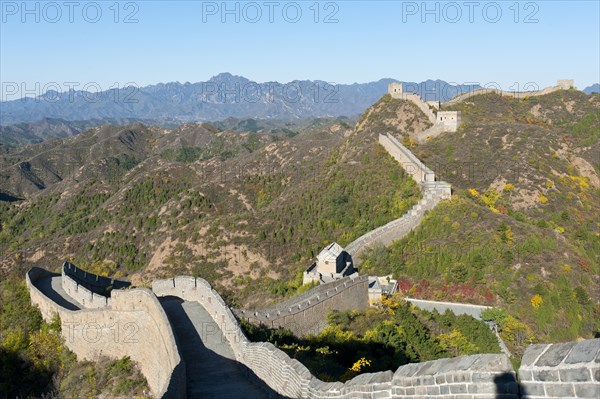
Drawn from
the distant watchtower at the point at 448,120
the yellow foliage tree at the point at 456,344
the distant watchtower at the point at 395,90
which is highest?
the distant watchtower at the point at 395,90

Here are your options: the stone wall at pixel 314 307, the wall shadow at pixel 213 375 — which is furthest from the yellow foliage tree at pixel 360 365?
the stone wall at pixel 314 307

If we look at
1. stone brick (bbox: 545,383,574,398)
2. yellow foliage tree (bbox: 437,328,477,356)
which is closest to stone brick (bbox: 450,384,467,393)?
stone brick (bbox: 545,383,574,398)

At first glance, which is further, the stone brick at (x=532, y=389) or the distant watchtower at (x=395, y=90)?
the distant watchtower at (x=395, y=90)

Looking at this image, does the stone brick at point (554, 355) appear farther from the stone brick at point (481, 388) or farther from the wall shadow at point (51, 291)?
the wall shadow at point (51, 291)

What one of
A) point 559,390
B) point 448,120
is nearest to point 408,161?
point 448,120

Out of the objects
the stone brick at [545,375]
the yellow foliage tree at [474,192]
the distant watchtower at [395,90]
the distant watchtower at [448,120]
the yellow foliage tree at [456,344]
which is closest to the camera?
the stone brick at [545,375]

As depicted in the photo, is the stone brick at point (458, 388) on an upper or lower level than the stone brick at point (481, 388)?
lower

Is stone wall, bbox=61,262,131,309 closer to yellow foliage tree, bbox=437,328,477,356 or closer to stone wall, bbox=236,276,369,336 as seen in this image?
stone wall, bbox=236,276,369,336

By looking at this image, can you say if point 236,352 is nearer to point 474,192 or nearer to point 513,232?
point 513,232
